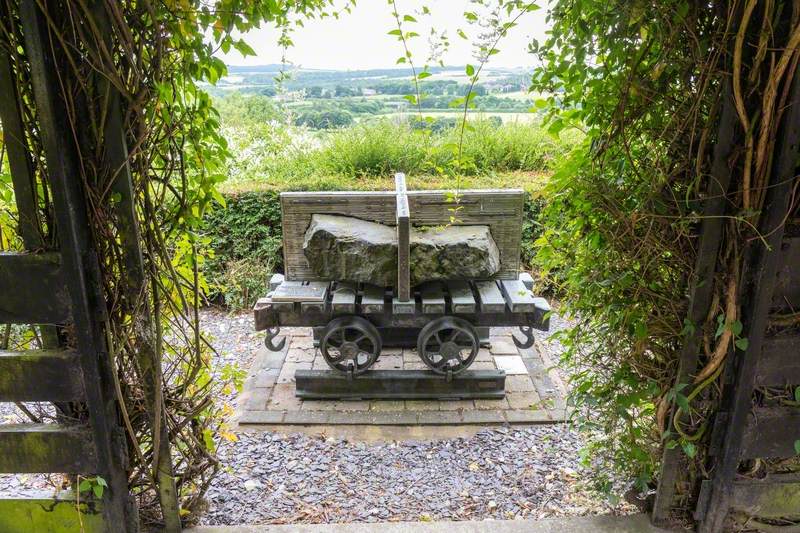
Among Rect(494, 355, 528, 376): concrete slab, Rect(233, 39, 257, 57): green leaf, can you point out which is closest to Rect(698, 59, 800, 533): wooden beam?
Rect(233, 39, 257, 57): green leaf

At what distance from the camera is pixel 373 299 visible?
4.04 metres

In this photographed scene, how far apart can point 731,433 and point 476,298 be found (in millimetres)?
2464

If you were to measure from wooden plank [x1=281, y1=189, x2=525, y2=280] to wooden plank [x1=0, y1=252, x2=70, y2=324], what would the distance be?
2734 millimetres

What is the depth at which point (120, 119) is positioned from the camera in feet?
4.64

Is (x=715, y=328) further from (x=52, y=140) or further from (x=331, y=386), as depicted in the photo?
(x=331, y=386)

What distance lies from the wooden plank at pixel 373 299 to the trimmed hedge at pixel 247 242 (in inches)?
96.9

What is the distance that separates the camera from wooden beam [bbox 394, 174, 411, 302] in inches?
144

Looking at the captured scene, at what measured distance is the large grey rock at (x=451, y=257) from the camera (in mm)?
3904

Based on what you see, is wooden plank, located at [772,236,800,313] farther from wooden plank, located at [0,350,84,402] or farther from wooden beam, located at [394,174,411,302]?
wooden beam, located at [394,174,411,302]

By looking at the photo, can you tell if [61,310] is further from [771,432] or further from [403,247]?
[403,247]

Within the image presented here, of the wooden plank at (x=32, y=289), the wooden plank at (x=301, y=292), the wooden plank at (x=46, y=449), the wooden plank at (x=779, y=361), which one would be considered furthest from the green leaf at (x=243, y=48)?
the wooden plank at (x=301, y=292)

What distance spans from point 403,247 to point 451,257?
0.41 meters

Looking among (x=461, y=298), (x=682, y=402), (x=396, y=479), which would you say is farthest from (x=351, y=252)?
(x=682, y=402)

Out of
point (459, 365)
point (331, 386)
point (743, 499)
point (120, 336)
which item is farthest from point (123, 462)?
point (459, 365)
